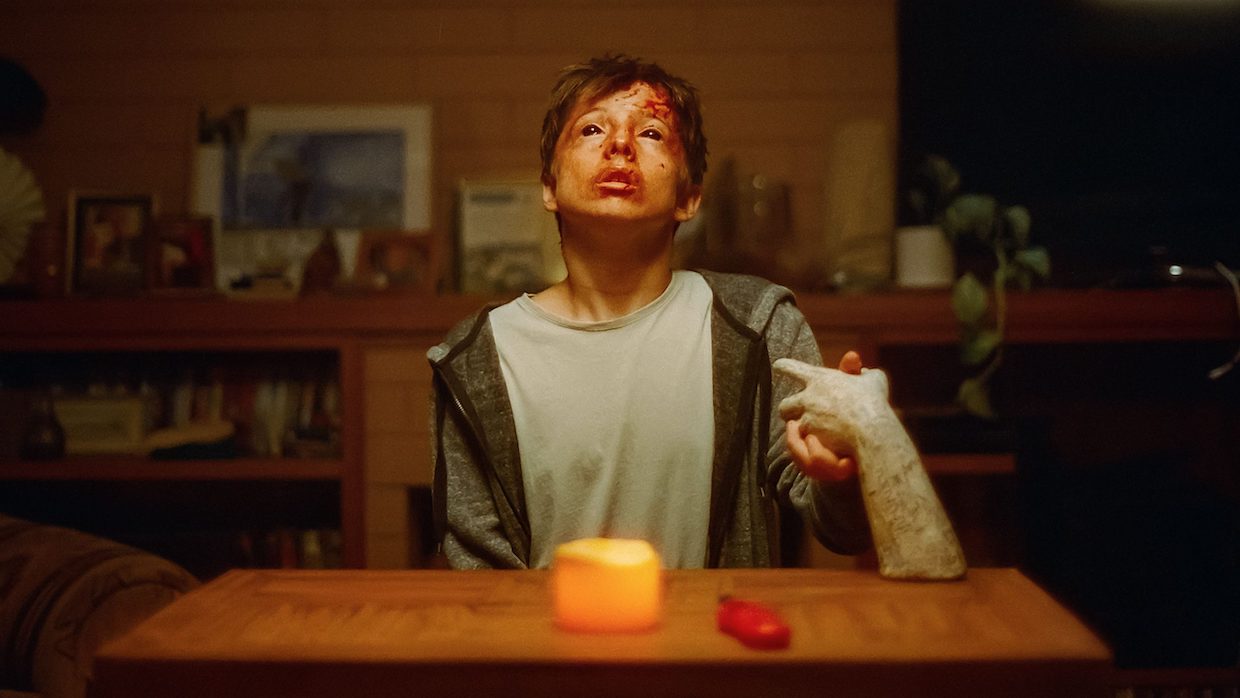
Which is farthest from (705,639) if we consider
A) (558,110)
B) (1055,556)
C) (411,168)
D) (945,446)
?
(411,168)

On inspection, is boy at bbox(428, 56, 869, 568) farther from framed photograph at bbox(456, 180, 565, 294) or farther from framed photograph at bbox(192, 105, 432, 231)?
framed photograph at bbox(192, 105, 432, 231)

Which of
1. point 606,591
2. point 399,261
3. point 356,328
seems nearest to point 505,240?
point 399,261

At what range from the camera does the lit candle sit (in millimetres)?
803

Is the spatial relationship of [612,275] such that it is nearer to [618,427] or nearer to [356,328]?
[618,427]

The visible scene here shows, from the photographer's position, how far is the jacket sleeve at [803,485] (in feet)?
3.46

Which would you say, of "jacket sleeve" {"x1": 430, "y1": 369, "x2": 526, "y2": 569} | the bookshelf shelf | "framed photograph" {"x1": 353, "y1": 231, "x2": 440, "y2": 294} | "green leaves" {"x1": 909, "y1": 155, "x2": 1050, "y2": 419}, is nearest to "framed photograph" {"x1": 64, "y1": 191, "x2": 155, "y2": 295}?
the bookshelf shelf

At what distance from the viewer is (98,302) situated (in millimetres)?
2230

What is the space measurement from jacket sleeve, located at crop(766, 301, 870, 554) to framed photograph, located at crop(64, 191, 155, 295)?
169cm

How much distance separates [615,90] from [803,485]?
56 cm

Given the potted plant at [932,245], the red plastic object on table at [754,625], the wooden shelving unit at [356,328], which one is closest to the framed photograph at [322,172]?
the wooden shelving unit at [356,328]

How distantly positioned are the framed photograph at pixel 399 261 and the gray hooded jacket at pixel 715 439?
1.03 m

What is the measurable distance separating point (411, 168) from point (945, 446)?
1.44 meters

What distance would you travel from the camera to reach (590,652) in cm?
74

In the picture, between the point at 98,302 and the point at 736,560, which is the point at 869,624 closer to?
the point at 736,560
